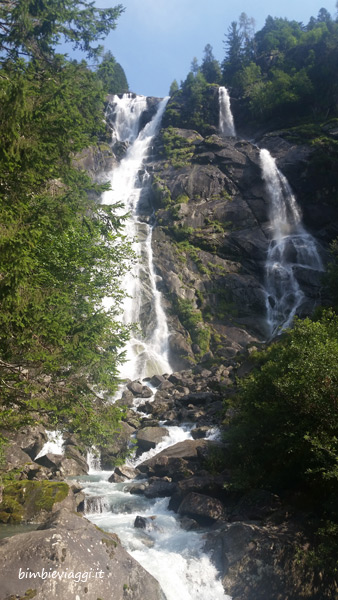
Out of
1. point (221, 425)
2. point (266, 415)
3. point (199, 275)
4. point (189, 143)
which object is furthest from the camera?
point (189, 143)

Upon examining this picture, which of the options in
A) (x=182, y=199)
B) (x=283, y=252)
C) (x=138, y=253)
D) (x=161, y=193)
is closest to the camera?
(x=283, y=252)

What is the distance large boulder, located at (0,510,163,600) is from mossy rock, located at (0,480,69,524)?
8.68ft

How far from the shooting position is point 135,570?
309 inches

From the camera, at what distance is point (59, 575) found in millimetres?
6785

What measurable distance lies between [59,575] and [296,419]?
235 inches

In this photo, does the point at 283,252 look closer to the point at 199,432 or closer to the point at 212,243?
the point at 212,243

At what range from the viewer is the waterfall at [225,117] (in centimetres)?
5603

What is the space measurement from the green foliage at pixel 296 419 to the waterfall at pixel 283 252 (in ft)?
68.3

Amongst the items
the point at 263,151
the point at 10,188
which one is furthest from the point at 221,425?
the point at 263,151

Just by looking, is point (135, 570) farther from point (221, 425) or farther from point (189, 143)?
point (189, 143)

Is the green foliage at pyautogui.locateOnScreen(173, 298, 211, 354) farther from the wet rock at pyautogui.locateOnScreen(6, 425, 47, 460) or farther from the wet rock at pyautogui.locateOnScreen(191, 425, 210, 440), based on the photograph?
the wet rock at pyautogui.locateOnScreen(6, 425, 47, 460)

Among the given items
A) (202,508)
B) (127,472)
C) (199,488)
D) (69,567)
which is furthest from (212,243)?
(69,567)

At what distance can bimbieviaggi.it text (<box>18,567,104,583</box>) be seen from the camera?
6.62 meters

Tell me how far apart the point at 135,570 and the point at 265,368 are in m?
6.31
